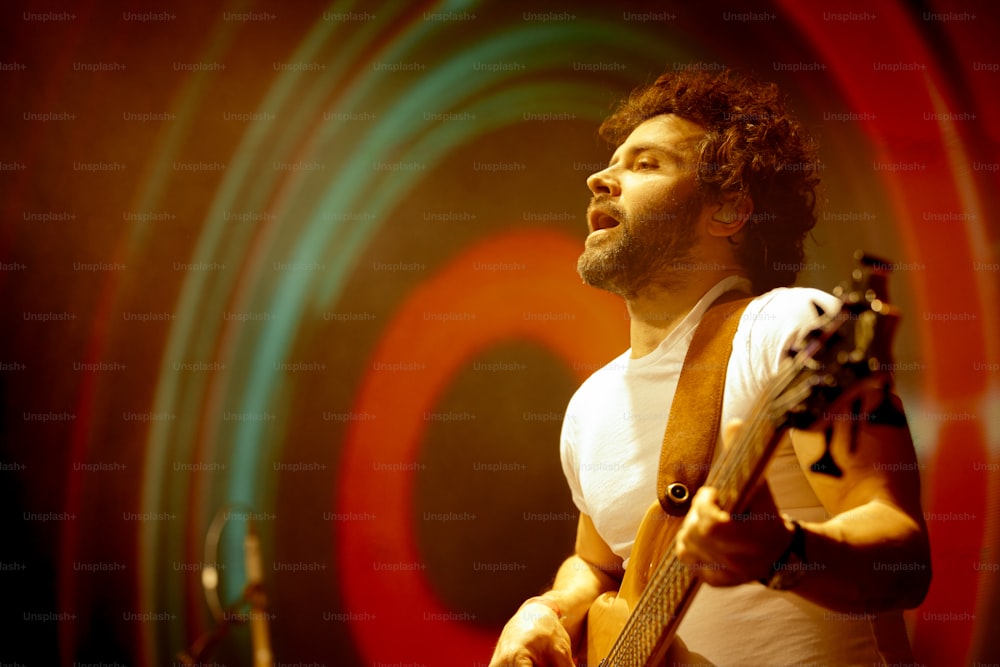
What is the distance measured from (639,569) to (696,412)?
395 millimetres

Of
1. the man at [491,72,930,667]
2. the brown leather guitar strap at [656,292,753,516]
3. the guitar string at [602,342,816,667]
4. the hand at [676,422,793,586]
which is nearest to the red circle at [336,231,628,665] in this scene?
the man at [491,72,930,667]

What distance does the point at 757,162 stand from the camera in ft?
7.36

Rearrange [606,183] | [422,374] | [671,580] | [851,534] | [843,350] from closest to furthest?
[843,350]
[851,534]
[671,580]
[606,183]
[422,374]

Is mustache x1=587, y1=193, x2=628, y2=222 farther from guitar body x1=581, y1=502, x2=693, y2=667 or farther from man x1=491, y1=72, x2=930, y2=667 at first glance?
guitar body x1=581, y1=502, x2=693, y2=667

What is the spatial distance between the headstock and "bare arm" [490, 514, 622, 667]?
1009mm

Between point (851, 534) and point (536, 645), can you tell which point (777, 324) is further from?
point (536, 645)

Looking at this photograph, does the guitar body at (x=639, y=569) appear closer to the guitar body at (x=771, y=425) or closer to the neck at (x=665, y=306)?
the guitar body at (x=771, y=425)

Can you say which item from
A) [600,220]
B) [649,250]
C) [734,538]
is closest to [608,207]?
[600,220]

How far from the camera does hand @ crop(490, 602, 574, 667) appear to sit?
177 centimetres

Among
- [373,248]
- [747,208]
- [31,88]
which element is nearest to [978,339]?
[747,208]

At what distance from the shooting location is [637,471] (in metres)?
1.88

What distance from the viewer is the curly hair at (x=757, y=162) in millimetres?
2215

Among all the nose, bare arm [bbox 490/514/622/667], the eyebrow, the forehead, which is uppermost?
the forehead

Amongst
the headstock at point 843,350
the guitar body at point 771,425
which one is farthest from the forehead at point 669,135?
the headstock at point 843,350
